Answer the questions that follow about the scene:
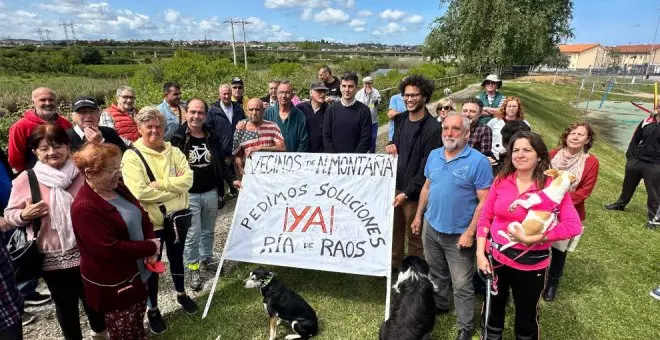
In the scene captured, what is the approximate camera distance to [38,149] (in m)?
2.54

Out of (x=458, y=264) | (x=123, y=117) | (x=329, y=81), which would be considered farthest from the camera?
(x=329, y=81)

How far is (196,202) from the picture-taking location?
3.77m

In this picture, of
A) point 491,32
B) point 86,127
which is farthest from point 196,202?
point 491,32

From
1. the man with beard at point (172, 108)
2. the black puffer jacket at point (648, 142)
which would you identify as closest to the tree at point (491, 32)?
the black puffer jacket at point (648, 142)

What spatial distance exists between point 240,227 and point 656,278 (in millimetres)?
5088

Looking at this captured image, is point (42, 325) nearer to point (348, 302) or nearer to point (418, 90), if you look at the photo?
point (348, 302)

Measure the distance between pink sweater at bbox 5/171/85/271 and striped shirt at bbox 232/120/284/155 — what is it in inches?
72.0

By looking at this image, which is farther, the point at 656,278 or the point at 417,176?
the point at 656,278

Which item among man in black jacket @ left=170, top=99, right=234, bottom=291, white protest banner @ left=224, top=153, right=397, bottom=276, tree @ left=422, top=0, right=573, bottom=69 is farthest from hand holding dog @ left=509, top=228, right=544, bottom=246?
tree @ left=422, top=0, right=573, bottom=69

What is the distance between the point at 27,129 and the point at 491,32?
67.2ft

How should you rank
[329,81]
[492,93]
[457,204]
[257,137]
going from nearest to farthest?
1. [457,204]
2. [257,137]
3. [492,93]
4. [329,81]

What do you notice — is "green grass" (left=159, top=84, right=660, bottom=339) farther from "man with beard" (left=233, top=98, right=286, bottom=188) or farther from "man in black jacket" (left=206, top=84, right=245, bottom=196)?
"man in black jacket" (left=206, top=84, right=245, bottom=196)

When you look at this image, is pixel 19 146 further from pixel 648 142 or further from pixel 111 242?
pixel 648 142

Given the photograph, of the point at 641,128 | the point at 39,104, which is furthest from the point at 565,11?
the point at 39,104
